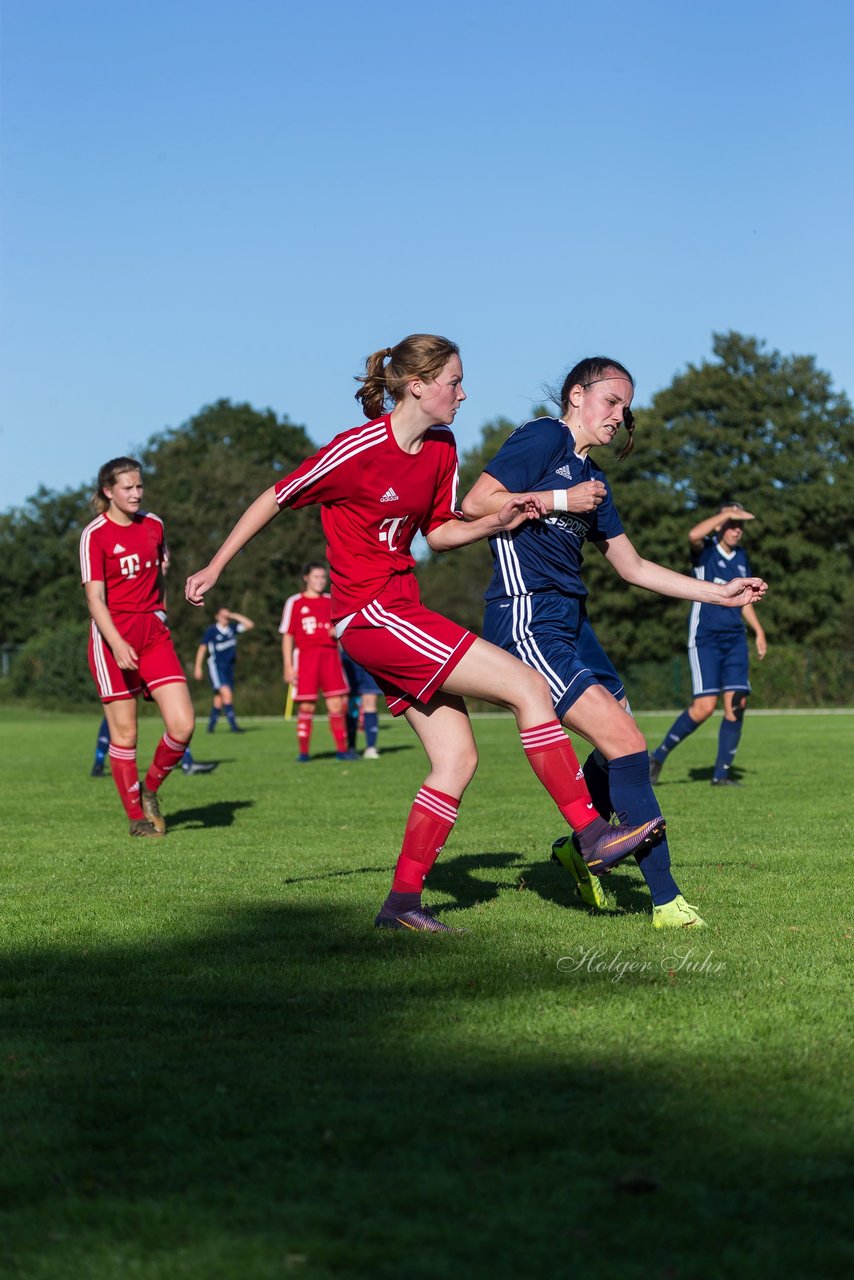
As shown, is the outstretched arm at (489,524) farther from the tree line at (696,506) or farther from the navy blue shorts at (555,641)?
the tree line at (696,506)

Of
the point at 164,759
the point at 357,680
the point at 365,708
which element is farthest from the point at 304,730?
the point at 164,759

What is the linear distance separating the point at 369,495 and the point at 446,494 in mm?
412

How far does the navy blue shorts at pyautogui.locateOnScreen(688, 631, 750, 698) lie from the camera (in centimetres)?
1342

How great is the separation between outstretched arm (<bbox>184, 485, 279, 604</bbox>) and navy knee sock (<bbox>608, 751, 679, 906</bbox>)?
1644 mm

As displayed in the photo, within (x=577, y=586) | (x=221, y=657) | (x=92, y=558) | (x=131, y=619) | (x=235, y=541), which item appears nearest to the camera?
(x=235, y=541)

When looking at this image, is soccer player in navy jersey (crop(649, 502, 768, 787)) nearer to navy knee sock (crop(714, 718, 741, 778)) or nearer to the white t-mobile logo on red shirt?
navy knee sock (crop(714, 718, 741, 778))

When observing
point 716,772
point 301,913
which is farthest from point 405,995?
point 716,772

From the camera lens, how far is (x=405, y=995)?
4.55 m

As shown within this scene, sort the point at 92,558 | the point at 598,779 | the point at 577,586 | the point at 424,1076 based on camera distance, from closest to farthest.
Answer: the point at 424,1076 < the point at 577,586 < the point at 598,779 < the point at 92,558

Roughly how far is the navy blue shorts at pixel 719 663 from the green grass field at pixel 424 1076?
18.6 feet

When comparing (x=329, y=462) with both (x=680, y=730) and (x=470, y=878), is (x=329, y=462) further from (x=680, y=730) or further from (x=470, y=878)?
(x=680, y=730)

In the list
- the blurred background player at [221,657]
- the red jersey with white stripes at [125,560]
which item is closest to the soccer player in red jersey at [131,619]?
the red jersey with white stripes at [125,560]

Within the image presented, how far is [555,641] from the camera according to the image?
6008 millimetres

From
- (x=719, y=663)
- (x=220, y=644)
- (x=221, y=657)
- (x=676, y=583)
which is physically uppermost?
(x=676, y=583)
